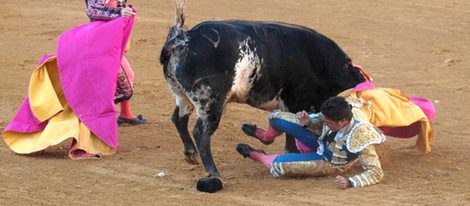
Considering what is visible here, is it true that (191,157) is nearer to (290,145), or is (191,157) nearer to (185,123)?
(185,123)

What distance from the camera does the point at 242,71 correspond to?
7652 mm

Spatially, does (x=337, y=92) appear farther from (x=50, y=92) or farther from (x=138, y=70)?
(x=138, y=70)

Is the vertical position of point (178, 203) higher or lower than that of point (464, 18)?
higher

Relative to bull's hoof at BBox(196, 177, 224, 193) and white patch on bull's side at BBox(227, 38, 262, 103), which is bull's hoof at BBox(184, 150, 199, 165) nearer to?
white patch on bull's side at BBox(227, 38, 262, 103)

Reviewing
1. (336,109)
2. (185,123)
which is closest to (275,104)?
(185,123)

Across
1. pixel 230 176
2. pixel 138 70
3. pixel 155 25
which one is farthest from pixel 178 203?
pixel 155 25

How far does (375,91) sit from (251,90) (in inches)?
38.6

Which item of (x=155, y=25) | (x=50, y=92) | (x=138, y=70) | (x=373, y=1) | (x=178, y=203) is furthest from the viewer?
(x=373, y=1)

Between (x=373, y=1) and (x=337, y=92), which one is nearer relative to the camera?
(x=337, y=92)

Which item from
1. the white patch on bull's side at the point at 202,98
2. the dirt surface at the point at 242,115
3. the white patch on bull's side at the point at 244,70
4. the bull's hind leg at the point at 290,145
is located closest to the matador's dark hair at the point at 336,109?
the dirt surface at the point at 242,115

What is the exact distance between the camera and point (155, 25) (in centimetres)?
1462

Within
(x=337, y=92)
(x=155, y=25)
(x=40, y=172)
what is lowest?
(x=155, y=25)

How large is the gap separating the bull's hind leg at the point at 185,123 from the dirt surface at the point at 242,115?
0.38 feet

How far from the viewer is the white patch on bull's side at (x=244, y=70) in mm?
7626
